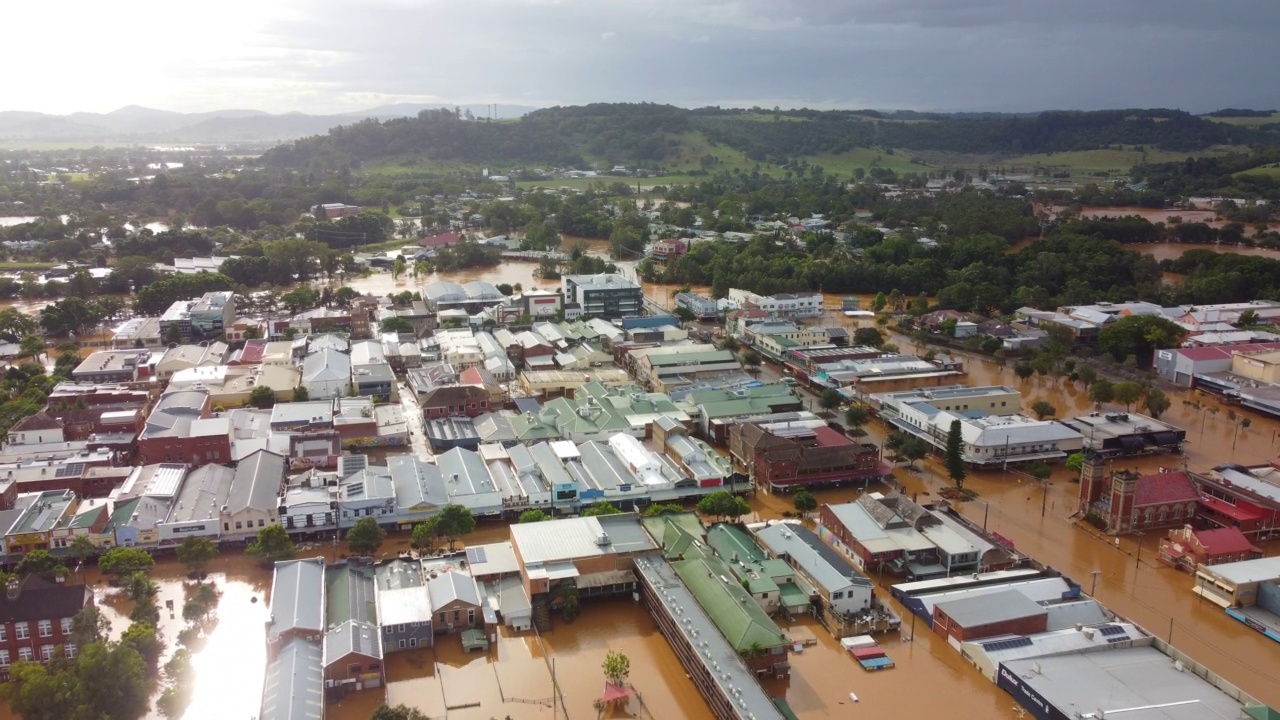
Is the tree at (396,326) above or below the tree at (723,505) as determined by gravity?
above

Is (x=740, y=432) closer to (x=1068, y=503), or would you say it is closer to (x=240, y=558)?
(x=1068, y=503)

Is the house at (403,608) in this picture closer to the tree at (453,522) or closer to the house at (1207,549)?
the tree at (453,522)

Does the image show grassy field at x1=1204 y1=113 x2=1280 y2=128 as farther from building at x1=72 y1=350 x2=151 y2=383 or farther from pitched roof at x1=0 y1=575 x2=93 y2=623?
pitched roof at x1=0 y1=575 x2=93 y2=623

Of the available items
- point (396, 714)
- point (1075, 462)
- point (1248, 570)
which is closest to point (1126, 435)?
point (1075, 462)

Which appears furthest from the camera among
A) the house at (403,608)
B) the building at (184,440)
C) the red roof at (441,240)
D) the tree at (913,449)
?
the red roof at (441,240)

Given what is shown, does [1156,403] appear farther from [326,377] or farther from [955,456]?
[326,377]

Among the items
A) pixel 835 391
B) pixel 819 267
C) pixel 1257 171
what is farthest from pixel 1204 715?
→ pixel 1257 171

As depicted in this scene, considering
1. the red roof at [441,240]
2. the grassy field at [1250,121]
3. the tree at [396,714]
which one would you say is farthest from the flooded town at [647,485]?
the grassy field at [1250,121]
